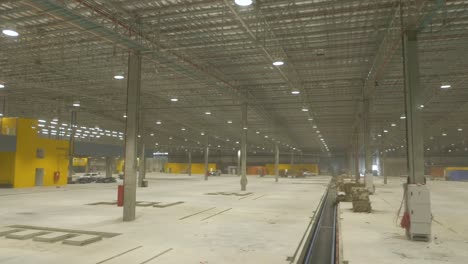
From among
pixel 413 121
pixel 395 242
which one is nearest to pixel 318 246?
pixel 395 242

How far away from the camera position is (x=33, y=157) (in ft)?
121

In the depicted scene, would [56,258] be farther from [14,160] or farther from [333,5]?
[14,160]

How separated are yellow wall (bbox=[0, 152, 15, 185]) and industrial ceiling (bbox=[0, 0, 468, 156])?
5.48m

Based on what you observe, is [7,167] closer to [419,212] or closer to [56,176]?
[56,176]

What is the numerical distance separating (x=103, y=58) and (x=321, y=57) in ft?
42.1

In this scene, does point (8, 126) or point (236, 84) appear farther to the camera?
point (8, 126)

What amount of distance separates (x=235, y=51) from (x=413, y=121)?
10725 millimetres

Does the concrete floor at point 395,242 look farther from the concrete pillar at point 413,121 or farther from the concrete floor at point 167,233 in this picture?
the concrete pillar at point 413,121

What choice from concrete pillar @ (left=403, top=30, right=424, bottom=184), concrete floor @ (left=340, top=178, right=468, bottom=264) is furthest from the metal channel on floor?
concrete pillar @ (left=403, top=30, right=424, bottom=184)

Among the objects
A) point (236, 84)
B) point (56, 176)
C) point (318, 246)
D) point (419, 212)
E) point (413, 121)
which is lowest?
point (318, 246)

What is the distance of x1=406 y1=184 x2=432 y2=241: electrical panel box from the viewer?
40.9ft

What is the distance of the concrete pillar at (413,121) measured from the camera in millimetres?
13211

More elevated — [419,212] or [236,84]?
[236,84]

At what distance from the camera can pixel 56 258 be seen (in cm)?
980
